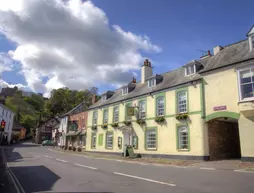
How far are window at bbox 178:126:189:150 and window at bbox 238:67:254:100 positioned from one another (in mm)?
5685

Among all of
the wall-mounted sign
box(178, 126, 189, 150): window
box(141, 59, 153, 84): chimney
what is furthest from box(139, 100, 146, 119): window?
the wall-mounted sign

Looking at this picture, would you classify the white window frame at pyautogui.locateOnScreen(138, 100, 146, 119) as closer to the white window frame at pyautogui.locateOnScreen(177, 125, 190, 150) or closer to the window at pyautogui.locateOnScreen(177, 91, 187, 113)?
the window at pyautogui.locateOnScreen(177, 91, 187, 113)

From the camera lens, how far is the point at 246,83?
50.9 feet

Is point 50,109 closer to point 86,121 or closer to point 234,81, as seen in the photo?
point 86,121

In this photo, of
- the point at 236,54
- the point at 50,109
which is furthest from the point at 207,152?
the point at 50,109

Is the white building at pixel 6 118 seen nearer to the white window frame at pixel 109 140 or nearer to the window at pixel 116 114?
the white window frame at pixel 109 140

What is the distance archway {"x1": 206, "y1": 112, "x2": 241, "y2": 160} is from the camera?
17991 mm

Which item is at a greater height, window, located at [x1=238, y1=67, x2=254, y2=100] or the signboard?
window, located at [x1=238, y1=67, x2=254, y2=100]

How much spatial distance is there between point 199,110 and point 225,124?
3.76 m

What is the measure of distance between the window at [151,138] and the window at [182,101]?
152 inches

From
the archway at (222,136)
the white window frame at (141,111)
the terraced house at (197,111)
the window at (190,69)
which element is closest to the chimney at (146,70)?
the terraced house at (197,111)

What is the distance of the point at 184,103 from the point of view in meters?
20.0

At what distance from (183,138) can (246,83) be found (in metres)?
7.07

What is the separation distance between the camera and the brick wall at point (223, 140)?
60.3 ft
